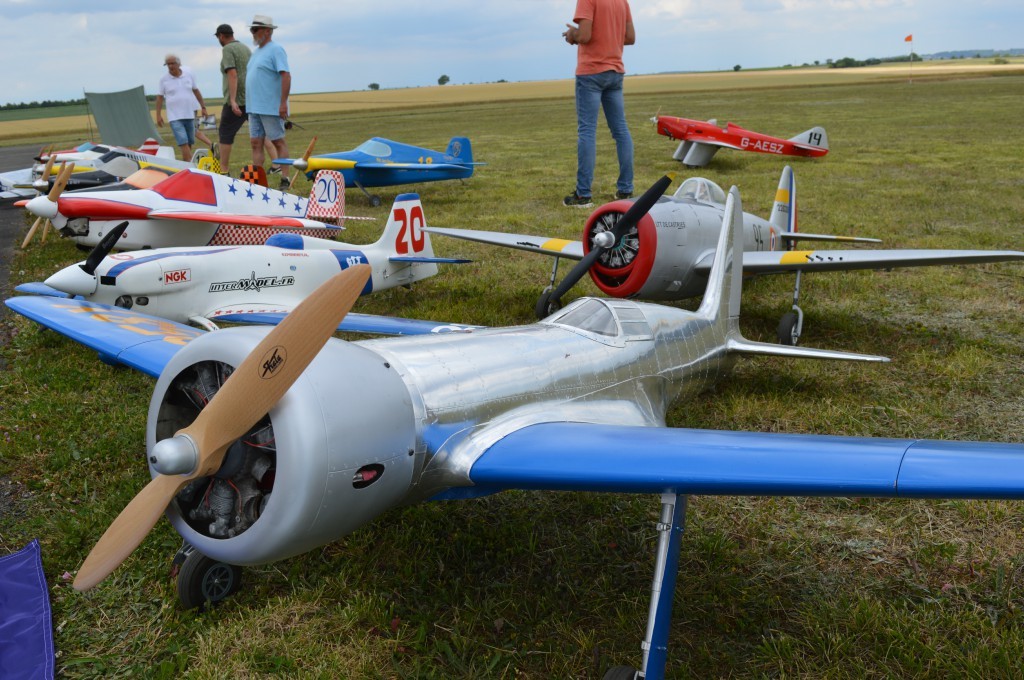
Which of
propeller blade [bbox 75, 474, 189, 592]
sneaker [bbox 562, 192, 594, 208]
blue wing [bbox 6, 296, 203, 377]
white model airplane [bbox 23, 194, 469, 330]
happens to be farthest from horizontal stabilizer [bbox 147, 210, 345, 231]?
propeller blade [bbox 75, 474, 189, 592]

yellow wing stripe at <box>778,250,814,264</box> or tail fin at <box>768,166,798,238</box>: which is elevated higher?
tail fin at <box>768,166,798,238</box>

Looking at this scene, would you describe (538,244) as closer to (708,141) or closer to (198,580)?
(198,580)

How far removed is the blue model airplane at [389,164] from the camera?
14.1 m

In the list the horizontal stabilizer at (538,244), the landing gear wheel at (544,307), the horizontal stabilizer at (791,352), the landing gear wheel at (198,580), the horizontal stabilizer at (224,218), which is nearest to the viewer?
the landing gear wheel at (198,580)

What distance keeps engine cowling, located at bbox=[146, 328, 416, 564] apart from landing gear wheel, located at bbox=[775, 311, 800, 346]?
4.18m

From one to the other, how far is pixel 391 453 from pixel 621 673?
1083mm

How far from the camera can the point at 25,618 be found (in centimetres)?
308

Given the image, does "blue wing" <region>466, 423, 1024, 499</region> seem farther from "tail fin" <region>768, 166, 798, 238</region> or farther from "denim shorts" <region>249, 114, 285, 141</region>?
"denim shorts" <region>249, 114, 285, 141</region>

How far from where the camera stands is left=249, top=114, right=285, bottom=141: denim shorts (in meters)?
12.3

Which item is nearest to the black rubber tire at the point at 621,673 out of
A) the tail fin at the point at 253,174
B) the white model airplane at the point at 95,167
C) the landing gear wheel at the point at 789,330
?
the landing gear wheel at the point at 789,330

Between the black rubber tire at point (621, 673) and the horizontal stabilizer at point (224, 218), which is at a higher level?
the horizontal stabilizer at point (224, 218)

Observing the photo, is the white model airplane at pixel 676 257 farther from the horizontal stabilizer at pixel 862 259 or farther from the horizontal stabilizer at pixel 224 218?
the horizontal stabilizer at pixel 224 218

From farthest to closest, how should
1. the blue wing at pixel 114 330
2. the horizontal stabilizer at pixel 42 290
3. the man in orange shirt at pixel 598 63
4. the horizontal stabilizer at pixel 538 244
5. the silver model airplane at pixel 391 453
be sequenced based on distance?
the man in orange shirt at pixel 598 63
the horizontal stabilizer at pixel 538 244
the horizontal stabilizer at pixel 42 290
the blue wing at pixel 114 330
the silver model airplane at pixel 391 453

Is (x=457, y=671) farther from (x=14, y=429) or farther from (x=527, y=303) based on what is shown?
(x=527, y=303)
